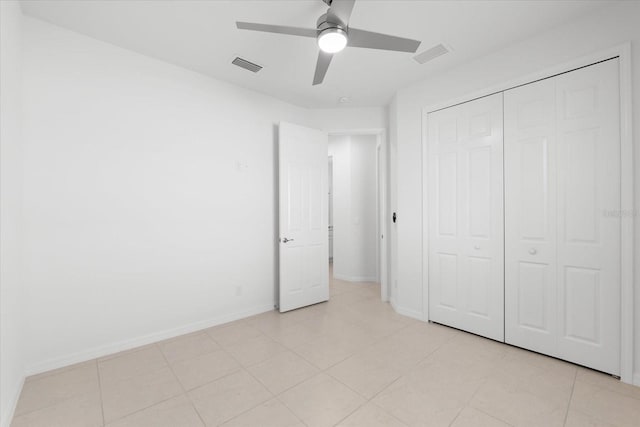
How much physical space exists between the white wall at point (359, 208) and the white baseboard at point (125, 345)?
2.30 m

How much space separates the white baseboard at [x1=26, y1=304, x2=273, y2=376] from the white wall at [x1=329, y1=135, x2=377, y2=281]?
230 cm

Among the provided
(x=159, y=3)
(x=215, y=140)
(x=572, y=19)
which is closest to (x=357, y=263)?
(x=215, y=140)

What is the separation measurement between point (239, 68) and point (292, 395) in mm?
3124

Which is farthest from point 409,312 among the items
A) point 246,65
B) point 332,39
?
point 246,65

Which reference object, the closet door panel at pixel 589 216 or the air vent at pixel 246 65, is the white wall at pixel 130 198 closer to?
the air vent at pixel 246 65

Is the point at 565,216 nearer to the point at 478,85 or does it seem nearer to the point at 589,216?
the point at 589,216

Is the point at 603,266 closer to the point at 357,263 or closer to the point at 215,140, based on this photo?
the point at 357,263

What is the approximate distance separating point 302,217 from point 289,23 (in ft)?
7.33

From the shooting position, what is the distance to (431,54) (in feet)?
8.96

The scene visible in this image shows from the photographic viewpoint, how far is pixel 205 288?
10.3 ft

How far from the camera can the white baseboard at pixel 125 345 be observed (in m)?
2.25

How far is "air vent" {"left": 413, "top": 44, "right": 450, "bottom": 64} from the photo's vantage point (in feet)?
8.64

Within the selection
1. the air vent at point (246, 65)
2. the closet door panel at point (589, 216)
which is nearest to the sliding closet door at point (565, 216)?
the closet door panel at point (589, 216)

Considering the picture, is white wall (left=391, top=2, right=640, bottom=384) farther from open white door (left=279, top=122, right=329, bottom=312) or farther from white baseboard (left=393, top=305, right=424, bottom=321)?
open white door (left=279, top=122, right=329, bottom=312)
